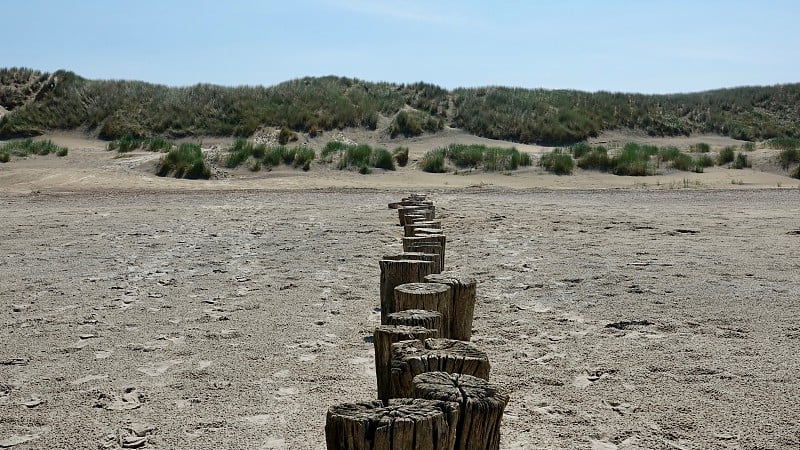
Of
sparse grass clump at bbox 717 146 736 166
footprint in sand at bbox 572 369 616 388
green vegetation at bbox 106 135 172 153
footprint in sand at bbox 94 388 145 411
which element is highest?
green vegetation at bbox 106 135 172 153

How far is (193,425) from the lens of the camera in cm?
422

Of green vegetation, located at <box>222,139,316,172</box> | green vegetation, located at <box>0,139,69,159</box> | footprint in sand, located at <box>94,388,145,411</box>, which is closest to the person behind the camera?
footprint in sand, located at <box>94,388,145,411</box>

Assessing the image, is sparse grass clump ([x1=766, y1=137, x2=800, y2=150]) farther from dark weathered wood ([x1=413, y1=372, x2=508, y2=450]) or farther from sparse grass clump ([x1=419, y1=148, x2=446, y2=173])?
dark weathered wood ([x1=413, y1=372, x2=508, y2=450])

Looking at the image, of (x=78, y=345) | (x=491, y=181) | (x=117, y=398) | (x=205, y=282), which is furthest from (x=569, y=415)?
(x=491, y=181)

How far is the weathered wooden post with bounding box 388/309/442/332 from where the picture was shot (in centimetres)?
382

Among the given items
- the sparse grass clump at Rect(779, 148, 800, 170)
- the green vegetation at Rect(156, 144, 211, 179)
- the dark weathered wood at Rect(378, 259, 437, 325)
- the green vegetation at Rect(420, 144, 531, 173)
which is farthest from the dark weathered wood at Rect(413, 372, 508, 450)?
the sparse grass clump at Rect(779, 148, 800, 170)

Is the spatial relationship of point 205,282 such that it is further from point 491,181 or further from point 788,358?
point 491,181

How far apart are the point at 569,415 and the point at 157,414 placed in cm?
220

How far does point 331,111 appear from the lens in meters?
31.2

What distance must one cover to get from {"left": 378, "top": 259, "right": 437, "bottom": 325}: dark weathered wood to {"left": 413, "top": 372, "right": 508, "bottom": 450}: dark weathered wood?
2.67m

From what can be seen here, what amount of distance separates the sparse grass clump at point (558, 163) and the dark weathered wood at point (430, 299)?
54.4 ft

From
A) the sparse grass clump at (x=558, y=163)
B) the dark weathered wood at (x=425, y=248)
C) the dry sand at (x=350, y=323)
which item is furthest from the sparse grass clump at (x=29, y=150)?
the dark weathered wood at (x=425, y=248)

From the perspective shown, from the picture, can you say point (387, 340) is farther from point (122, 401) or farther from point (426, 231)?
A: point (426, 231)

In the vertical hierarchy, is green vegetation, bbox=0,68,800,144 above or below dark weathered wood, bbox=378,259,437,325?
above
